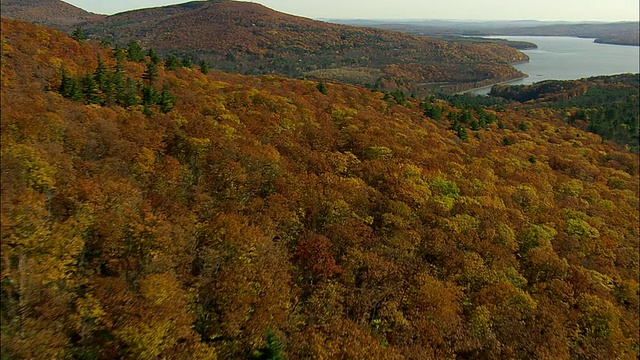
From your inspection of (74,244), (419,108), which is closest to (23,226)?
(74,244)

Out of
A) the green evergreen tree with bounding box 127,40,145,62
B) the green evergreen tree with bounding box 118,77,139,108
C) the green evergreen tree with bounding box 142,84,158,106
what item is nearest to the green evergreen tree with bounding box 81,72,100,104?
the green evergreen tree with bounding box 118,77,139,108

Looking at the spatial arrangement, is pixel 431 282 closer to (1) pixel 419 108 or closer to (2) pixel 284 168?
(2) pixel 284 168

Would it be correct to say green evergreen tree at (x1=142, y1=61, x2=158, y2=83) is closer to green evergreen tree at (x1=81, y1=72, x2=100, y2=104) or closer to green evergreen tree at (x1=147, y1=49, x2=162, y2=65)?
green evergreen tree at (x1=147, y1=49, x2=162, y2=65)

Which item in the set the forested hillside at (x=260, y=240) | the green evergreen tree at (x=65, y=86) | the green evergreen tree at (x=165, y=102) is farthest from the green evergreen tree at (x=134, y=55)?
the green evergreen tree at (x=65, y=86)

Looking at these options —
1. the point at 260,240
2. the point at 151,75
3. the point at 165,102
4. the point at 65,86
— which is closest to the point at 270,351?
the point at 260,240

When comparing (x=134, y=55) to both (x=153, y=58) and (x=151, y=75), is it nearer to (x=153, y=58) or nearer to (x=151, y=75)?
(x=153, y=58)

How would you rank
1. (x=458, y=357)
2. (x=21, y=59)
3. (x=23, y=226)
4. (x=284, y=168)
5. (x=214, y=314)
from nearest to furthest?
(x=23, y=226)
(x=214, y=314)
(x=458, y=357)
(x=284, y=168)
(x=21, y=59)

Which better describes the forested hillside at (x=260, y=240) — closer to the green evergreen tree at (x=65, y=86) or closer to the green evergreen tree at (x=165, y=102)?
the green evergreen tree at (x=65, y=86)

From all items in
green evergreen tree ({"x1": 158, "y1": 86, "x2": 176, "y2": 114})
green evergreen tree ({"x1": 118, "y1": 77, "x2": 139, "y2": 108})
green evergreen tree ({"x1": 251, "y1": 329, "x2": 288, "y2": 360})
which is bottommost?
green evergreen tree ({"x1": 251, "y1": 329, "x2": 288, "y2": 360})
